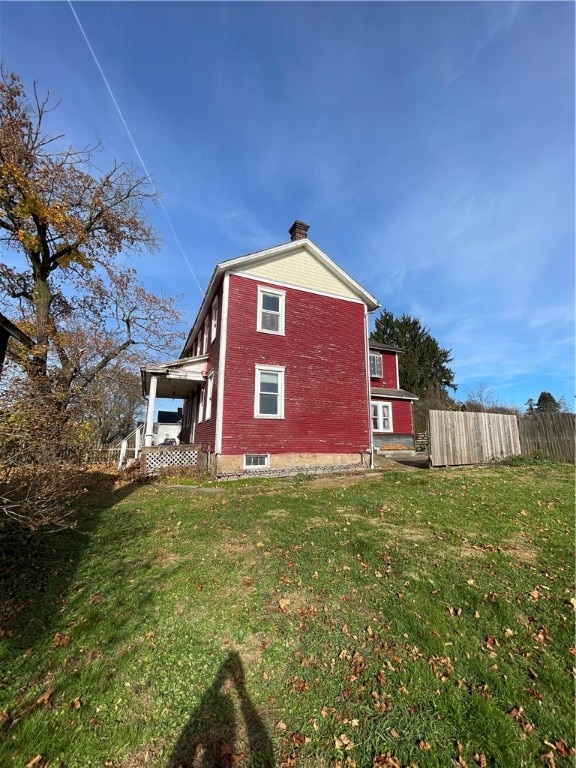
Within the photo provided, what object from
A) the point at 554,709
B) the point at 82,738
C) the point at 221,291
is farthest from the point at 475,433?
the point at 82,738

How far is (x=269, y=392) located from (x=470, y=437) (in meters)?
9.07

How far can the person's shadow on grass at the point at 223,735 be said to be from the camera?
2.40 meters

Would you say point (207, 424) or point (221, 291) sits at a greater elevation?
point (221, 291)

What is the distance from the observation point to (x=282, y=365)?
14.8 m

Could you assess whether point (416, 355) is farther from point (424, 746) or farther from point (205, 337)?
point (424, 746)

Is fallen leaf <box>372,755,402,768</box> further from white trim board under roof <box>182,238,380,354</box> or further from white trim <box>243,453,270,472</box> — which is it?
white trim board under roof <box>182,238,380,354</box>

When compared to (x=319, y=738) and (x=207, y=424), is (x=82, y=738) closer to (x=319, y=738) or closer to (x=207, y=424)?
(x=319, y=738)

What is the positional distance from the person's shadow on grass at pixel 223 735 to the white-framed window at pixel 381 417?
67.1 ft

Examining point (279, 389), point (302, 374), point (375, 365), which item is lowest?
point (279, 389)

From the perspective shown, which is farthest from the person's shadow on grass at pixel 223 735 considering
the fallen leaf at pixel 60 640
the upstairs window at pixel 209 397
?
the upstairs window at pixel 209 397

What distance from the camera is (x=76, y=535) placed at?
6.44 metres

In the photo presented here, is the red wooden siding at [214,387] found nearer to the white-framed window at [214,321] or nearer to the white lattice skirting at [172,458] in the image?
the white-framed window at [214,321]

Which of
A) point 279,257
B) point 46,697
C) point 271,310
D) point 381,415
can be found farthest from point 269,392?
point 46,697

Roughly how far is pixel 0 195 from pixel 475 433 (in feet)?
71.5
